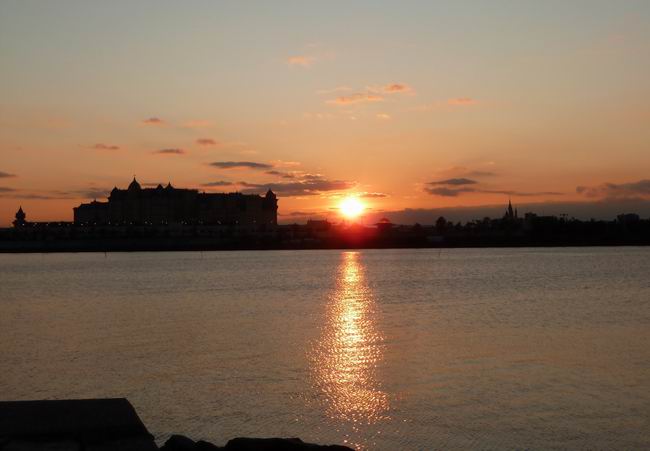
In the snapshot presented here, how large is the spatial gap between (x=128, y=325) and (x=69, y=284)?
3835 centimetres

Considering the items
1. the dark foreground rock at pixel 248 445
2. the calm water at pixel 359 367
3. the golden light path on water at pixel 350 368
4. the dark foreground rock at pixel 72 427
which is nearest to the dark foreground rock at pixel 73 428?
the dark foreground rock at pixel 72 427

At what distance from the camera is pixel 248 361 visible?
24703 millimetres

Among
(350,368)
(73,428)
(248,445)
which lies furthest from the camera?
(350,368)

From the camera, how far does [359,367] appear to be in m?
23.9

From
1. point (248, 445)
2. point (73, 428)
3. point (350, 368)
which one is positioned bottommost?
point (350, 368)

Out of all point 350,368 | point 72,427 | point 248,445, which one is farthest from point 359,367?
point 72,427

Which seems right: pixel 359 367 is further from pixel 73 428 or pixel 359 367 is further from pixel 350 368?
pixel 73 428

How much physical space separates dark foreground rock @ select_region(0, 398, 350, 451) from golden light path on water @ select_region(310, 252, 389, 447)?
6825 mm

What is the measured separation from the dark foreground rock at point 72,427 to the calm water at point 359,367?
6033mm

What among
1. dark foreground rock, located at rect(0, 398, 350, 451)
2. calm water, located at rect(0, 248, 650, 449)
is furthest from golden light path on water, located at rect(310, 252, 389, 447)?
dark foreground rock, located at rect(0, 398, 350, 451)

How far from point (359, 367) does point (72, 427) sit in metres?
15.4

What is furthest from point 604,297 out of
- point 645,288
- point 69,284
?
point 69,284

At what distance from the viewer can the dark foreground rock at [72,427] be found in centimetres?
880

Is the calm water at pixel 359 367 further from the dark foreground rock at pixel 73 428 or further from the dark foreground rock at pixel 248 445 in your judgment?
the dark foreground rock at pixel 73 428
